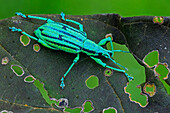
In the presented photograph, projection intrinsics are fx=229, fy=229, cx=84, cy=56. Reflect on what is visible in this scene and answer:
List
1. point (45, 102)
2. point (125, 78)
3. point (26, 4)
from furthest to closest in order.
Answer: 1. point (26, 4)
2. point (125, 78)
3. point (45, 102)

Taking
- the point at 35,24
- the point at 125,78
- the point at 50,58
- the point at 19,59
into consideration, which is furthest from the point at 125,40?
the point at 19,59

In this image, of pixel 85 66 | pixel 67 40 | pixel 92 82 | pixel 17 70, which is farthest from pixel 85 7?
pixel 17 70

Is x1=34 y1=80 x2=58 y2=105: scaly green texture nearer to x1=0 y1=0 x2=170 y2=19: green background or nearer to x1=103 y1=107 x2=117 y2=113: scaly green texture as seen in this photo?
x1=103 y1=107 x2=117 y2=113: scaly green texture

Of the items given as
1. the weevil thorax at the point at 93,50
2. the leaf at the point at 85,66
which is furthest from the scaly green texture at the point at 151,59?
the weevil thorax at the point at 93,50

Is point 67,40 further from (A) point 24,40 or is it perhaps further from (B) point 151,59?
(B) point 151,59

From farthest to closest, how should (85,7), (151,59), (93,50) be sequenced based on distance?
1. (85,7)
2. (93,50)
3. (151,59)

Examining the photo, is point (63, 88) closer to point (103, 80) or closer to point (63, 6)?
point (103, 80)
